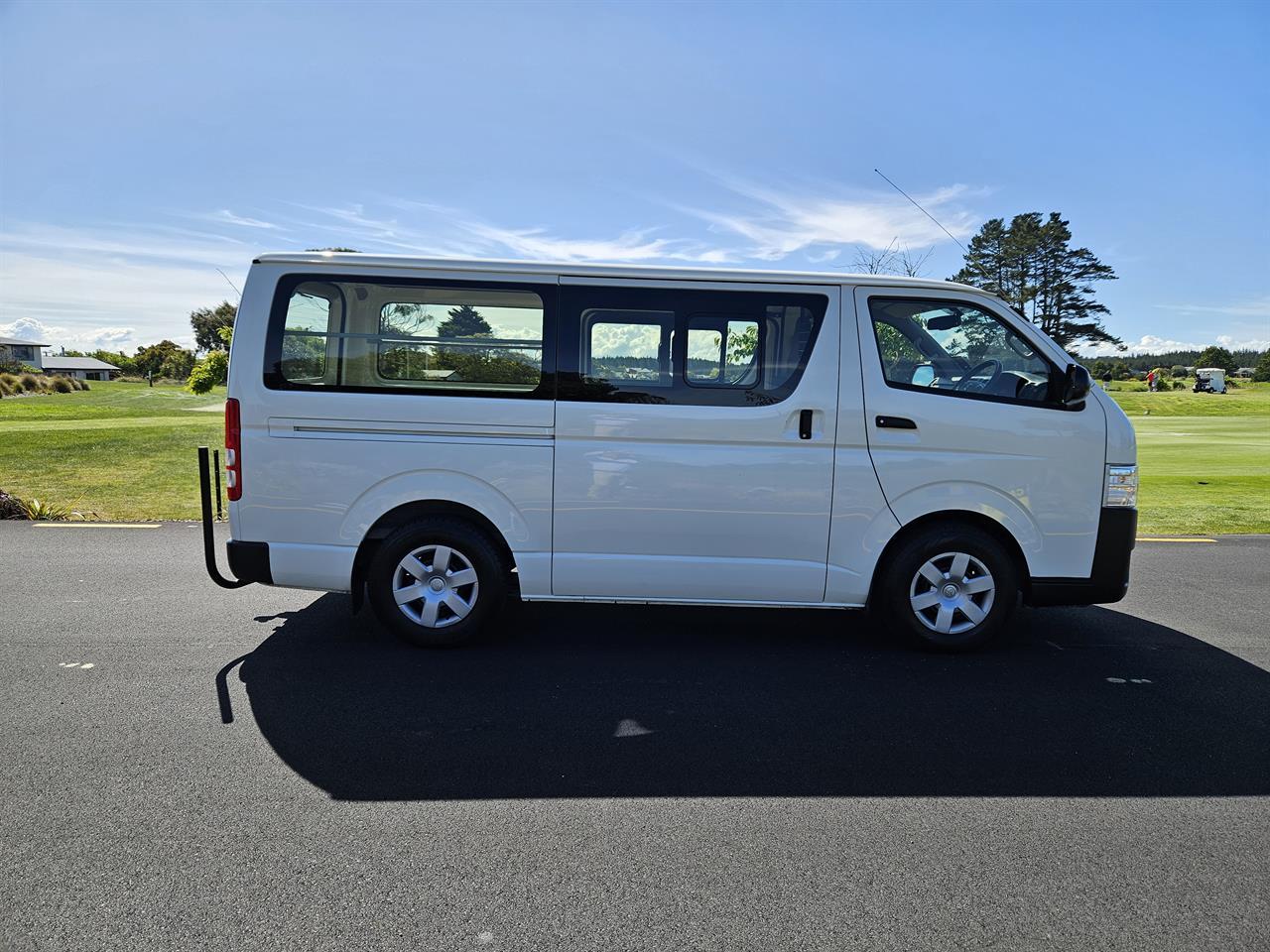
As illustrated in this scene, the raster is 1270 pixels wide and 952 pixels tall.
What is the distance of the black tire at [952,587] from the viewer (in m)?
4.85

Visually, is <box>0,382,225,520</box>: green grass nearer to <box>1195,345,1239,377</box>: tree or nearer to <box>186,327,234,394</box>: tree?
<box>186,327,234,394</box>: tree

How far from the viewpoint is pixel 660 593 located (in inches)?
193

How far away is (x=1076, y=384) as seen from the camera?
15.4 feet

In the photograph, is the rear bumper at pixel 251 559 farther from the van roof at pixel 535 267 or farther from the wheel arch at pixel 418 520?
the van roof at pixel 535 267

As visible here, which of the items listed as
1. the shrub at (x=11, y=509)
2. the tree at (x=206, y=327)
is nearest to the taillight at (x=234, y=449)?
the shrub at (x=11, y=509)

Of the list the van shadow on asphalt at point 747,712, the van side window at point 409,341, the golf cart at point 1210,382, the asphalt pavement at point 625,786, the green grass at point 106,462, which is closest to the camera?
the asphalt pavement at point 625,786

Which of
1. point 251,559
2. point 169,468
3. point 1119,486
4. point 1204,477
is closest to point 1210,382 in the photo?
point 1204,477

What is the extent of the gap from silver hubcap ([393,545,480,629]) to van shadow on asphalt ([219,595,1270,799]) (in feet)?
0.76

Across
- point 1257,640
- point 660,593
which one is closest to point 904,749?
point 660,593

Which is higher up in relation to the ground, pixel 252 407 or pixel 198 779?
pixel 252 407

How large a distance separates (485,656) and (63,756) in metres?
2.04

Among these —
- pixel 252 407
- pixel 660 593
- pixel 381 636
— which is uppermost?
pixel 252 407

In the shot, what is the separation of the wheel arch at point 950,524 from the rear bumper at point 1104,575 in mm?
109

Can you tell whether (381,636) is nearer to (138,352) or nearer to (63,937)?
(63,937)
